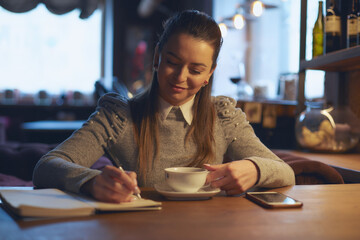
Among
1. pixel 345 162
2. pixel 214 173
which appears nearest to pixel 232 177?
pixel 214 173

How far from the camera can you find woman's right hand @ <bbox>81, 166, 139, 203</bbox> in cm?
84

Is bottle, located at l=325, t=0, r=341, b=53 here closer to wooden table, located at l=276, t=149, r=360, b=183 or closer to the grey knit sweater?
wooden table, located at l=276, t=149, r=360, b=183

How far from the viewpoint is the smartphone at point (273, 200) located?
876mm

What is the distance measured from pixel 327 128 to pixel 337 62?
38 centimetres

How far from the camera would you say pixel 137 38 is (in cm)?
715

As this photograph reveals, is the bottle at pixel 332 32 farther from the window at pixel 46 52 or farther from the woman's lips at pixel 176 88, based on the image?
the window at pixel 46 52

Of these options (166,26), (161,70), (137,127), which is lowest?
(137,127)

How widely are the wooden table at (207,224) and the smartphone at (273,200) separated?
0.7 inches

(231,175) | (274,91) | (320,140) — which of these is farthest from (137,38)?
(231,175)

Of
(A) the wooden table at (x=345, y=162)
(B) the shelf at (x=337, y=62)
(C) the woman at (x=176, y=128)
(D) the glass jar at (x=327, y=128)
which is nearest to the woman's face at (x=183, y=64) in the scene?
(C) the woman at (x=176, y=128)

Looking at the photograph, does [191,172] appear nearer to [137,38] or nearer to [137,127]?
[137,127]

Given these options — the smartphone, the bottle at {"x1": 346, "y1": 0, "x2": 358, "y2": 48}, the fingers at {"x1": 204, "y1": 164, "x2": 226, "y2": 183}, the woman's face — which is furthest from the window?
the smartphone

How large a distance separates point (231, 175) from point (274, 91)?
3.58m

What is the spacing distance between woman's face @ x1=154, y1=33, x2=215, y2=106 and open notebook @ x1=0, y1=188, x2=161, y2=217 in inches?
18.0
